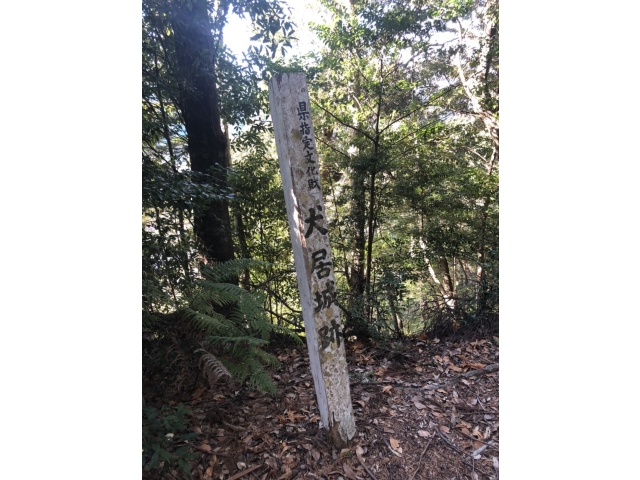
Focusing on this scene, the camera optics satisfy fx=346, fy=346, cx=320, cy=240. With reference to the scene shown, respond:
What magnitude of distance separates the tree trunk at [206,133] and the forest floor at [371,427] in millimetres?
1503

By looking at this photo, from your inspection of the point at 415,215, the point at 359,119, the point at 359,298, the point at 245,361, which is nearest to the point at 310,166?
the point at 245,361

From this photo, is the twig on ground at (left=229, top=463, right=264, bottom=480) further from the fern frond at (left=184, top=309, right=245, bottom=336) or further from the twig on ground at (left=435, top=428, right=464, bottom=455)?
the twig on ground at (left=435, top=428, right=464, bottom=455)

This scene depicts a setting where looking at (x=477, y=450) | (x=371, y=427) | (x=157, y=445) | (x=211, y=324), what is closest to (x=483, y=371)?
(x=477, y=450)

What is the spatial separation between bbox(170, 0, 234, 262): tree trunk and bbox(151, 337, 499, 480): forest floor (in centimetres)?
150

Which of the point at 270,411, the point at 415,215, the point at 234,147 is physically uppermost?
the point at 234,147

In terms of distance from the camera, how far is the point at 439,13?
14.5 ft

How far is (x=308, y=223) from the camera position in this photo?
1971 millimetres

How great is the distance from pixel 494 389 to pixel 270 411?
1780 millimetres

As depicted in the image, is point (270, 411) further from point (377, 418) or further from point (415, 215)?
point (415, 215)

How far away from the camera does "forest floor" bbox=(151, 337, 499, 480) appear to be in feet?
6.56

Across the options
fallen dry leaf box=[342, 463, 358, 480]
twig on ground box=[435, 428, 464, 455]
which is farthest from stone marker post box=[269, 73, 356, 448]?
twig on ground box=[435, 428, 464, 455]

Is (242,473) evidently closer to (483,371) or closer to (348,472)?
(348,472)

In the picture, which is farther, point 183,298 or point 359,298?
point 359,298

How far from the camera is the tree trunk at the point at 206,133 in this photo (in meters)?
3.07
